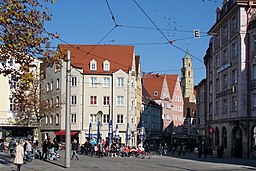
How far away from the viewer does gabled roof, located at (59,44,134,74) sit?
8112 cm

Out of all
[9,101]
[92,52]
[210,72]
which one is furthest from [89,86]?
[210,72]

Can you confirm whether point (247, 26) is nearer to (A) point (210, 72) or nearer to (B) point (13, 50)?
(A) point (210, 72)

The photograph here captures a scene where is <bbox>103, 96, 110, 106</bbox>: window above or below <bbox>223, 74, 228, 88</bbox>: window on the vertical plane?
below

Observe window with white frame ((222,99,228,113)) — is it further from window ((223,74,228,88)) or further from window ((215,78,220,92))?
window ((215,78,220,92))

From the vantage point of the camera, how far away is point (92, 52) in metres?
83.3

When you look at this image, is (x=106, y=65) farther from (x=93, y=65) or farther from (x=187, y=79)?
(x=187, y=79)

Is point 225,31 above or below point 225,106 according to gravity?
above

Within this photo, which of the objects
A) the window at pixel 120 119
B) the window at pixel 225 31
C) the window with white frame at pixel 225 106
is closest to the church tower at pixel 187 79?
the window at pixel 120 119

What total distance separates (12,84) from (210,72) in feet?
168

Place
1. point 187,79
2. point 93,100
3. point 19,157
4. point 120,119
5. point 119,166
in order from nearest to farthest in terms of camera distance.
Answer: point 19,157, point 119,166, point 93,100, point 120,119, point 187,79

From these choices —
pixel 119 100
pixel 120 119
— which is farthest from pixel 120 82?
pixel 120 119

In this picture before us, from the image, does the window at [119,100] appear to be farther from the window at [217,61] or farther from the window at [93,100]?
the window at [217,61]

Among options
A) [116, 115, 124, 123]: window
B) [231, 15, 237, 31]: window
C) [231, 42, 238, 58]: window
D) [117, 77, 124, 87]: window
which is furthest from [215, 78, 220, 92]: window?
[116, 115, 124, 123]: window

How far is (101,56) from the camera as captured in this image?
83.2 meters
